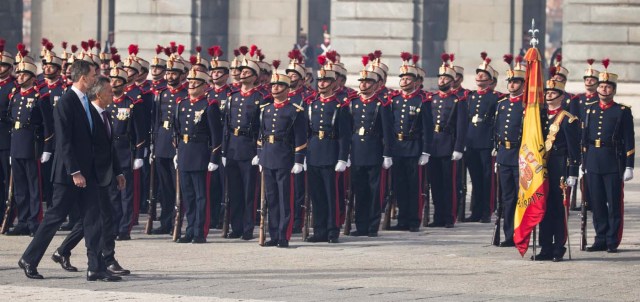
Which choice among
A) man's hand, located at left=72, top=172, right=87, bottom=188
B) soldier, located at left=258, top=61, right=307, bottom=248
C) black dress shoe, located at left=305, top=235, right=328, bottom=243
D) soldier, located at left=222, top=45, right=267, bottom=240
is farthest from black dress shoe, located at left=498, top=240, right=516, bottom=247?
man's hand, located at left=72, top=172, right=87, bottom=188

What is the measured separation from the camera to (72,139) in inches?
610

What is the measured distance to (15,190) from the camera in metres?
19.5

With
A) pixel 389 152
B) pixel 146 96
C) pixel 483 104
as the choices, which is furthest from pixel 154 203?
pixel 483 104

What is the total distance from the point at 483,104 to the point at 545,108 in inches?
151

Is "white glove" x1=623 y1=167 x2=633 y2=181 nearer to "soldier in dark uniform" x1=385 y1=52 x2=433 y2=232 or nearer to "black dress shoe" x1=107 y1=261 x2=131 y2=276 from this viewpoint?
"soldier in dark uniform" x1=385 y1=52 x2=433 y2=232

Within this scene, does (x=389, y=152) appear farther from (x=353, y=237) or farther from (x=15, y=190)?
(x=15, y=190)

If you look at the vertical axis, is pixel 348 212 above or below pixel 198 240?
above

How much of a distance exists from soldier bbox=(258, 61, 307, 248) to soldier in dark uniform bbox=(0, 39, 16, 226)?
9.04 feet

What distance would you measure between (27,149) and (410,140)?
4110 millimetres

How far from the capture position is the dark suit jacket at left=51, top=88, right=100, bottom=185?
15445 millimetres

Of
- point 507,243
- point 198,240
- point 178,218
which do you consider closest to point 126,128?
point 178,218

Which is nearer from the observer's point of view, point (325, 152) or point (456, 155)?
point (325, 152)

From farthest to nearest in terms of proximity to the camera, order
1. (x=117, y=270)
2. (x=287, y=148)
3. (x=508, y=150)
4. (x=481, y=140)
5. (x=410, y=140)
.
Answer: (x=481, y=140)
(x=410, y=140)
(x=287, y=148)
(x=508, y=150)
(x=117, y=270)

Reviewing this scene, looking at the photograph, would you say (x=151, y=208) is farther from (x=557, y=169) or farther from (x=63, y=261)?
(x=557, y=169)
